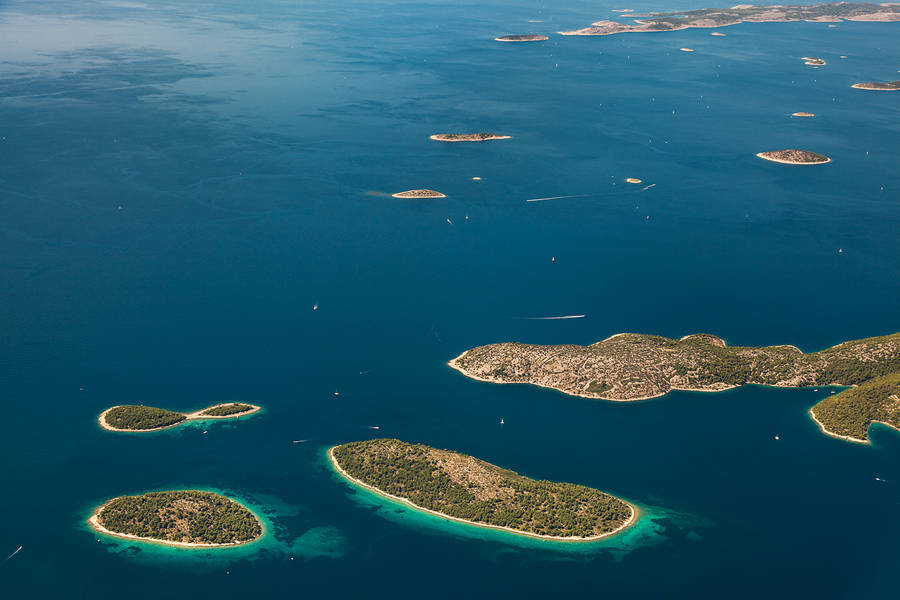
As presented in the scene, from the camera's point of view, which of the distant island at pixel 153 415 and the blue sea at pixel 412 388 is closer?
the blue sea at pixel 412 388

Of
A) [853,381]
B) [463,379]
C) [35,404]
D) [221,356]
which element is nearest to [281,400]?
[221,356]

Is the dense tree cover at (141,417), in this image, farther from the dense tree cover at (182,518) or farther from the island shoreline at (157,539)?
the island shoreline at (157,539)

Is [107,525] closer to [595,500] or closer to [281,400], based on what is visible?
[281,400]

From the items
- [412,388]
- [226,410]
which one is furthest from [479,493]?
[226,410]

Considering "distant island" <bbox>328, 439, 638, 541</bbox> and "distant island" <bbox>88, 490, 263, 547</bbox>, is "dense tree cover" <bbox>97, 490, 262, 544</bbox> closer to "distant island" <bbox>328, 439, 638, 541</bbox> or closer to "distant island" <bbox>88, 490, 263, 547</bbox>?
"distant island" <bbox>88, 490, 263, 547</bbox>

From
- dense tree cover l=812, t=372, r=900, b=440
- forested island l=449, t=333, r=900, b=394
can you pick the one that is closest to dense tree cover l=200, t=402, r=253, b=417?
forested island l=449, t=333, r=900, b=394

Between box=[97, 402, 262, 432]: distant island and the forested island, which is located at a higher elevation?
the forested island

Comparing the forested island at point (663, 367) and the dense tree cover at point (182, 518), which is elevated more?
the forested island at point (663, 367)

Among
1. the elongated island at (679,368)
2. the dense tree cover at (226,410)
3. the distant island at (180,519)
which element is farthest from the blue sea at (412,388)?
the elongated island at (679,368)
